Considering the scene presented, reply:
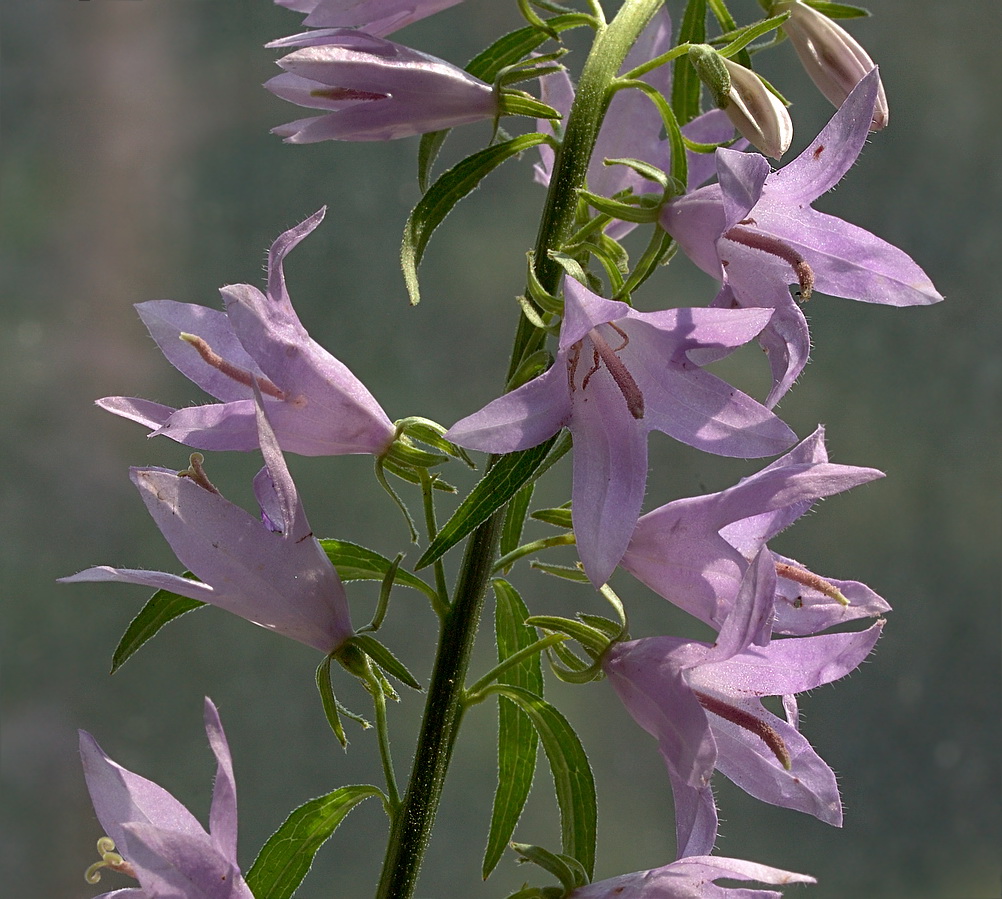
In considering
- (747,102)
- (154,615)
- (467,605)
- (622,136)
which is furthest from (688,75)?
(154,615)

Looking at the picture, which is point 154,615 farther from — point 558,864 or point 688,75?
point 688,75

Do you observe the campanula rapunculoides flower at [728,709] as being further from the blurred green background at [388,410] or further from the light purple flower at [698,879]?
the blurred green background at [388,410]

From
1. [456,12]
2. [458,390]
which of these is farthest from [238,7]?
[458,390]

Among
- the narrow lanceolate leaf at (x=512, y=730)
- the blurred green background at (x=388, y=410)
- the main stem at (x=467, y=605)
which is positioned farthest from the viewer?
the blurred green background at (x=388, y=410)

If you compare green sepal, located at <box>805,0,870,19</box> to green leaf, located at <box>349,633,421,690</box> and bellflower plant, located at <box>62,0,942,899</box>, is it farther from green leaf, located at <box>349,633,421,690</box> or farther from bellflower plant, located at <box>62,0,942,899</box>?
green leaf, located at <box>349,633,421,690</box>

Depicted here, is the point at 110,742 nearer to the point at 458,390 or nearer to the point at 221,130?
the point at 458,390

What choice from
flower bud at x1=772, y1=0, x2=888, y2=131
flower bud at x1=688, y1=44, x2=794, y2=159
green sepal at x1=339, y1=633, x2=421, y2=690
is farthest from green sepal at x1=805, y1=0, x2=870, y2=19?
green sepal at x1=339, y1=633, x2=421, y2=690

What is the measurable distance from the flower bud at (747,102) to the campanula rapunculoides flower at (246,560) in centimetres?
32

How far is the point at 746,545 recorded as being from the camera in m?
0.73

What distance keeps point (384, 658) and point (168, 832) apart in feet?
0.47

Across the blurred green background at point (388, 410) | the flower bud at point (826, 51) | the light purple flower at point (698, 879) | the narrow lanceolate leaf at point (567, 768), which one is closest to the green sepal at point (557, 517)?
the narrow lanceolate leaf at point (567, 768)

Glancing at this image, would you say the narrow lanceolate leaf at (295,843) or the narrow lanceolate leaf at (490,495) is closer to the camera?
the narrow lanceolate leaf at (490,495)

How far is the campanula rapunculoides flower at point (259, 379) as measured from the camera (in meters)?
0.65

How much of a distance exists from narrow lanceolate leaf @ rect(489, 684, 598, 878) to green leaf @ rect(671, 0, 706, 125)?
42cm
